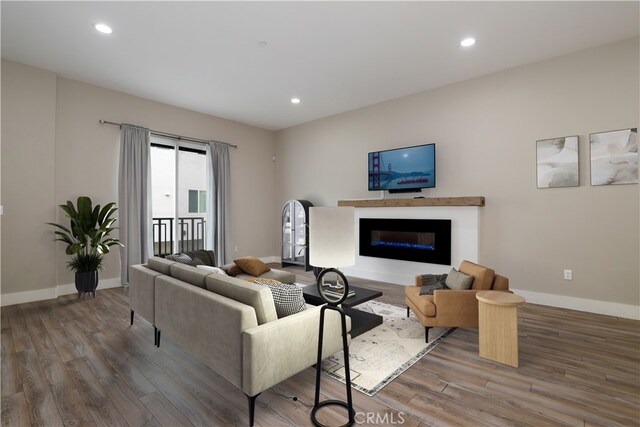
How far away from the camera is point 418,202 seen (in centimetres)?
483

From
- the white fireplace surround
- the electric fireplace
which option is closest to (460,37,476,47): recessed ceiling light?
the white fireplace surround

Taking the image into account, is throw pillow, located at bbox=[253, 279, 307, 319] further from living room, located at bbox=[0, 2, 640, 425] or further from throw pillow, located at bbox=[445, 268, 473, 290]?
throw pillow, located at bbox=[445, 268, 473, 290]

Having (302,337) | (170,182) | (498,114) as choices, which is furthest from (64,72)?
(498,114)

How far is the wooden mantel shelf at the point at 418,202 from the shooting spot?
431cm

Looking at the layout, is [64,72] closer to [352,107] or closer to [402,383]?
[352,107]

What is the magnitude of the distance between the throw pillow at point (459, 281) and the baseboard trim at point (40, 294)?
500 cm

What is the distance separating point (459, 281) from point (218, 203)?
477cm

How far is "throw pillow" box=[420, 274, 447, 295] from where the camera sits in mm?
3181

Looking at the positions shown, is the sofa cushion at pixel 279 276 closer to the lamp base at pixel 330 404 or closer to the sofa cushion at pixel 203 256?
the sofa cushion at pixel 203 256

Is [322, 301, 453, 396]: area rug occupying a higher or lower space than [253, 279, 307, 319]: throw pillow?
lower

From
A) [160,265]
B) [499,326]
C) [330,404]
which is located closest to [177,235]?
[160,265]

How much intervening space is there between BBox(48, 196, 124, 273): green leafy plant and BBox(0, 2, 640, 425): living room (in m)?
0.25

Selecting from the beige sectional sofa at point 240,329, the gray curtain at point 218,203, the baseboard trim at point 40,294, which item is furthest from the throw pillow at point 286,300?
the gray curtain at point 218,203

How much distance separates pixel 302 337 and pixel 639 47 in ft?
15.4
